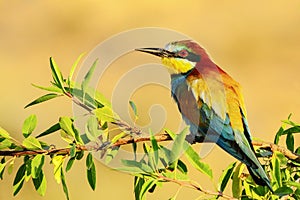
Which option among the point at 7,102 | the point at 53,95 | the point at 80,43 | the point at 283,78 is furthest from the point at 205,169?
the point at 80,43

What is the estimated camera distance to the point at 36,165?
2.54 feet

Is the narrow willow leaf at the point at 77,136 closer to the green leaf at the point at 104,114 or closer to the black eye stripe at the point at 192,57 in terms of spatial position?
the green leaf at the point at 104,114

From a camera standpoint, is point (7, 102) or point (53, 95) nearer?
point (53, 95)

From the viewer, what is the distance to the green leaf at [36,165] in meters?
0.77

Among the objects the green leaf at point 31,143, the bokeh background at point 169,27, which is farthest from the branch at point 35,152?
the bokeh background at point 169,27

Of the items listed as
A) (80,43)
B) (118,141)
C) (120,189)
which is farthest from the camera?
(80,43)

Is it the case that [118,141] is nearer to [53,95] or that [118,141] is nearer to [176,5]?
[53,95]

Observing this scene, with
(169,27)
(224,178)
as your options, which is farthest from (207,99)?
(169,27)

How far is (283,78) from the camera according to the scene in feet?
12.7

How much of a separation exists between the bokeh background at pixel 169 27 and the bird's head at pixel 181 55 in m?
1.90

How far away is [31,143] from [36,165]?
0.03m

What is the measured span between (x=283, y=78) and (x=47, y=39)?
1.45 meters

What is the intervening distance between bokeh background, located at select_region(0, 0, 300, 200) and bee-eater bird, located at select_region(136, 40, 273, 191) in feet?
6.24

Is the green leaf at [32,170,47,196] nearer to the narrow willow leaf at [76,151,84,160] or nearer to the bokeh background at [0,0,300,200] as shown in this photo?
the narrow willow leaf at [76,151,84,160]
